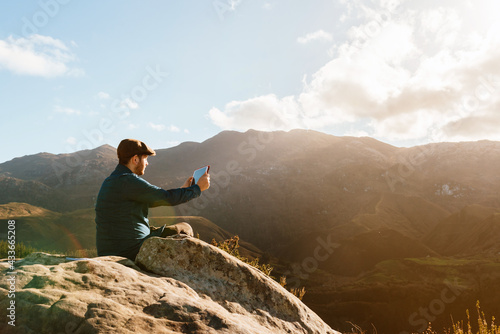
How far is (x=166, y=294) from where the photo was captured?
2848 mm

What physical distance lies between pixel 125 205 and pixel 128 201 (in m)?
0.05

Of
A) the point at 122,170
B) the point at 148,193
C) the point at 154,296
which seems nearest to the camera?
the point at 154,296

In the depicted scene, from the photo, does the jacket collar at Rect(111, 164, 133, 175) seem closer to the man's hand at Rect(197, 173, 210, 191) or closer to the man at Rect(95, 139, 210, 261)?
the man at Rect(95, 139, 210, 261)

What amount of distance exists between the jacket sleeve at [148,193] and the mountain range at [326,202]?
98.2 ft

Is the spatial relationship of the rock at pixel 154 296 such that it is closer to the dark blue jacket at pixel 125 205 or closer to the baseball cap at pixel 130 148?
the dark blue jacket at pixel 125 205

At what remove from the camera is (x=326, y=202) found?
102 meters

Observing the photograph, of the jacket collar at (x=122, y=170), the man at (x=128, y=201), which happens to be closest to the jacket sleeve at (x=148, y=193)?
the man at (x=128, y=201)

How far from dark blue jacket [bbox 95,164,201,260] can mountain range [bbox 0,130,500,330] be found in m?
29.8

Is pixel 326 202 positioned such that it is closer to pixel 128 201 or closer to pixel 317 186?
pixel 317 186

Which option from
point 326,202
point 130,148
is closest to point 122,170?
point 130,148

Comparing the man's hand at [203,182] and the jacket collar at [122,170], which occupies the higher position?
the jacket collar at [122,170]

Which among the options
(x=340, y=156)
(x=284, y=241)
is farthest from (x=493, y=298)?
(x=340, y=156)

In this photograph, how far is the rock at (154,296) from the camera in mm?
→ 2303

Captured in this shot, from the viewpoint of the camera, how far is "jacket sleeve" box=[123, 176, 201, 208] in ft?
11.3
